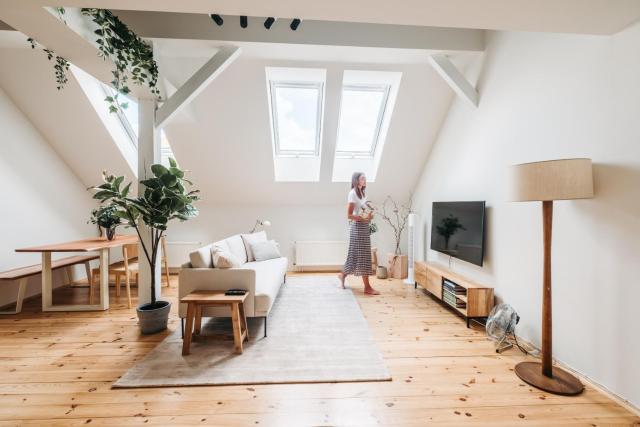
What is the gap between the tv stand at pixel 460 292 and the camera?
9.89 feet

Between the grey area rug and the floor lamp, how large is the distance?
3.63ft

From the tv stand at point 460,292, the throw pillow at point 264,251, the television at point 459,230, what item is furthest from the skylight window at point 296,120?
the tv stand at point 460,292

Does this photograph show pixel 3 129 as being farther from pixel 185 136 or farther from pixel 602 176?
pixel 602 176

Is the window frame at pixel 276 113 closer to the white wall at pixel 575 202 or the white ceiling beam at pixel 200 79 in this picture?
the white ceiling beam at pixel 200 79

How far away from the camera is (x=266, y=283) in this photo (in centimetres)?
308

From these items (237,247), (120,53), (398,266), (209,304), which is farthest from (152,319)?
(398,266)

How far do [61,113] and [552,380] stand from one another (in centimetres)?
593

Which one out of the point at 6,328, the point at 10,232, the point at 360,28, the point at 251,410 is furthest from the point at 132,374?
the point at 360,28

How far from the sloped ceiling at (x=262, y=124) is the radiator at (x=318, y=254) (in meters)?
0.81

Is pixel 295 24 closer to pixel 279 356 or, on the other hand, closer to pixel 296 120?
pixel 296 120

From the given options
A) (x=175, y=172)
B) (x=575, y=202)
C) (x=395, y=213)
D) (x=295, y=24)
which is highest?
(x=295, y=24)

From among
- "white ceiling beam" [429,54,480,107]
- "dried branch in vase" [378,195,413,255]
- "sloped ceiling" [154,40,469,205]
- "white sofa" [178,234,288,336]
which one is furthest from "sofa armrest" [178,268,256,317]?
"dried branch in vase" [378,195,413,255]

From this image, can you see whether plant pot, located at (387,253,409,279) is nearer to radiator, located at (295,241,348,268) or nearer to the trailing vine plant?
radiator, located at (295,241,348,268)

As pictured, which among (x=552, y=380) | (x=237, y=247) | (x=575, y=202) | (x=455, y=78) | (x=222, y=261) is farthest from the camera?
(x=237, y=247)
